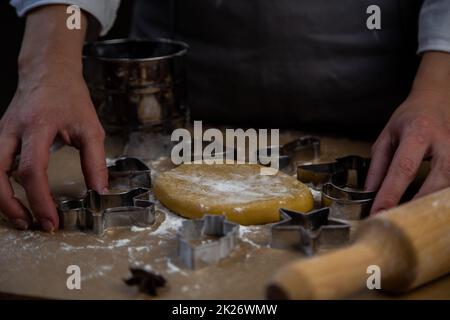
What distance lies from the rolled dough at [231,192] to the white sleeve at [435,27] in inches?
16.7

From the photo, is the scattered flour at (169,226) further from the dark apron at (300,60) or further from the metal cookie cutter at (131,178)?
the dark apron at (300,60)

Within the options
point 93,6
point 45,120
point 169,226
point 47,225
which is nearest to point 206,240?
point 169,226

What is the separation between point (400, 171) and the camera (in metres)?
1.33

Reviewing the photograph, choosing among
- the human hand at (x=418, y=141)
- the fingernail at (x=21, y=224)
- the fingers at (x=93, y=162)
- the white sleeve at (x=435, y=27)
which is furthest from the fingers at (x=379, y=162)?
the fingernail at (x=21, y=224)

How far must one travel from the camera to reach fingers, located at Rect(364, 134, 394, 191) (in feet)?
4.56

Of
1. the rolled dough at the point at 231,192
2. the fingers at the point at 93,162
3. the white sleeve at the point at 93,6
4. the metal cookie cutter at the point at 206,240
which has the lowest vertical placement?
the metal cookie cutter at the point at 206,240

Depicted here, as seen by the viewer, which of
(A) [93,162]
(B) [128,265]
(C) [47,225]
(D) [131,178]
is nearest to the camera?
(B) [128,265]

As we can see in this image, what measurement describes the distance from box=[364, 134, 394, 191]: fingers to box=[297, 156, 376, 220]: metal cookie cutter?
0.03 metres

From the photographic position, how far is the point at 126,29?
2.99 metres

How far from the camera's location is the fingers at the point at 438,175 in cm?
130

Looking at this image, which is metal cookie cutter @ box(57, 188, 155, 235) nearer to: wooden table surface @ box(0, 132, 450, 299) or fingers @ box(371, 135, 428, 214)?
wooden table surface @ box(0, 132, 450, 299)

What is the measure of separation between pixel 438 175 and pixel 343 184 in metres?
0.25

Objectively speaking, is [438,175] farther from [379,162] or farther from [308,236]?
[308,236]

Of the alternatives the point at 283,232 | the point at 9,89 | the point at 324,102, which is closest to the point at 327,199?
the point at 283,232
